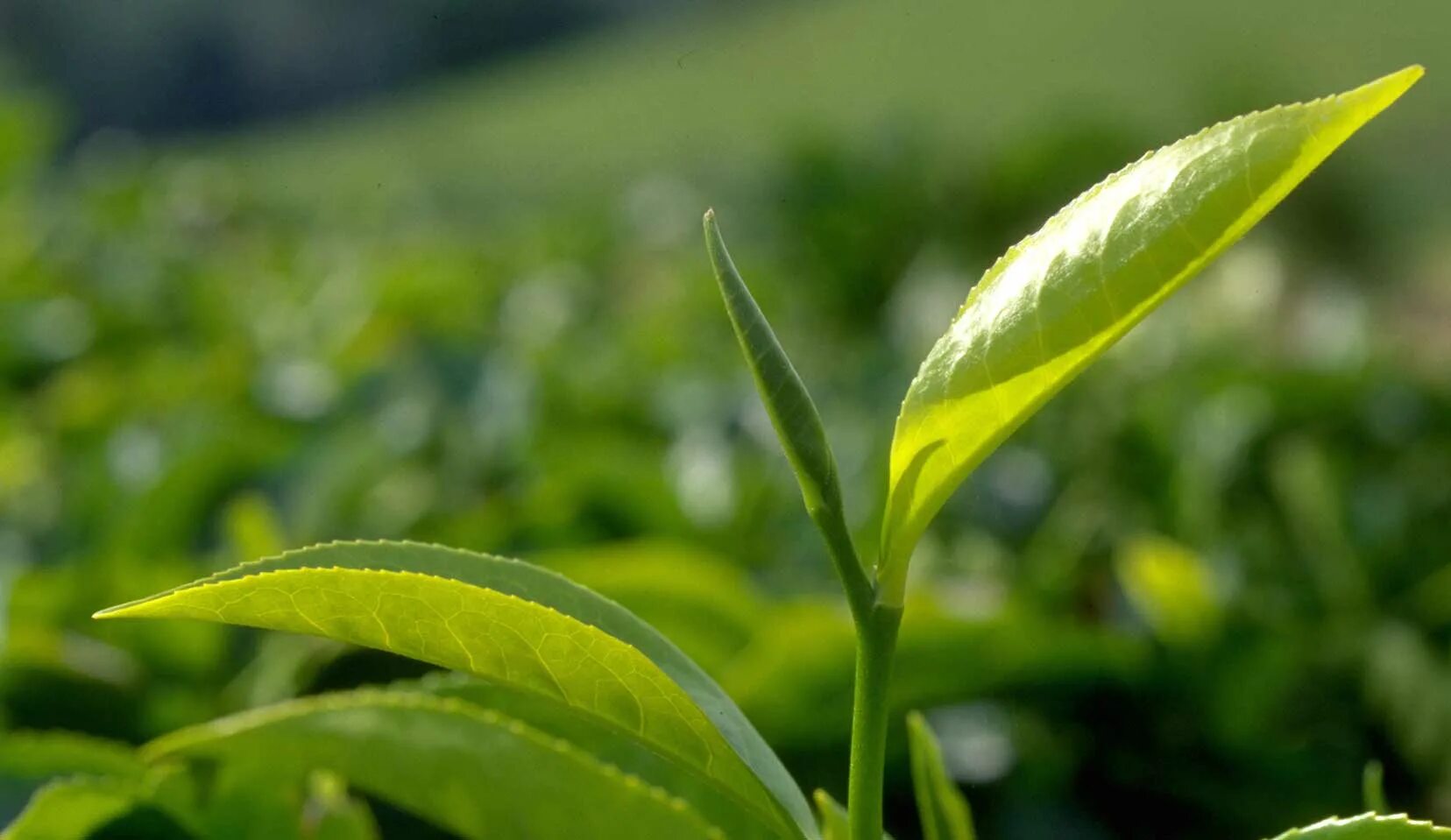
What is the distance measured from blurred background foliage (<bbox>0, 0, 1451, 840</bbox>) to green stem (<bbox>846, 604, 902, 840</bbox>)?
0.90ft

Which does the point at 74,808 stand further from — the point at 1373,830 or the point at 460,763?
the point at 1373,830

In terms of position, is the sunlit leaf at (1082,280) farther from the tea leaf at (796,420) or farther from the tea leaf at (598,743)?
the tea leaf at (598,743)

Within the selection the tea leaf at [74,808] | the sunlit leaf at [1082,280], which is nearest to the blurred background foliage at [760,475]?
the tea leaf at [74,808]

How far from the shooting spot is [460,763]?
47cm

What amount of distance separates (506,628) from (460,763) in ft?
0.40

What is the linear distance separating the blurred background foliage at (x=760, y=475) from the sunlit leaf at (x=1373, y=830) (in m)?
0.34

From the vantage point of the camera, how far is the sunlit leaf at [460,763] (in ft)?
1.49

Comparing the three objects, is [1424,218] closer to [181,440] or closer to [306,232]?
[306,232]

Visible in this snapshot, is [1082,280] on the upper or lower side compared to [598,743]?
upper

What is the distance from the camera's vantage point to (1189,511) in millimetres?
1136

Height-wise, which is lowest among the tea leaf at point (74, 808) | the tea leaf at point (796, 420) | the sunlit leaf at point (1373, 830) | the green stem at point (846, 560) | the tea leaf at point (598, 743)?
the tea leaf at point (74, 808)

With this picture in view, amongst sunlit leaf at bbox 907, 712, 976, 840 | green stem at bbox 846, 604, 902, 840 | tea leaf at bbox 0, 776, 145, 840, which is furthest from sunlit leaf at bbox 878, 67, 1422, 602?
tea leaf at bbox 0, 776, 145, 840

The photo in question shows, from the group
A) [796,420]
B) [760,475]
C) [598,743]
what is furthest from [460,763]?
[760,475]

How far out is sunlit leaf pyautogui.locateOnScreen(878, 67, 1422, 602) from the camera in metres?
0.33
